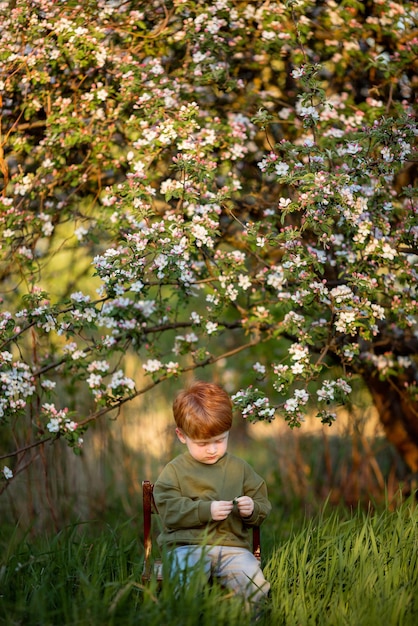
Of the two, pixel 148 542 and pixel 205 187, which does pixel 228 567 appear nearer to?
pixel 148 542

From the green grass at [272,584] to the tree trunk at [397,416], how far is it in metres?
1.36

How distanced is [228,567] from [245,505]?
0.25 m

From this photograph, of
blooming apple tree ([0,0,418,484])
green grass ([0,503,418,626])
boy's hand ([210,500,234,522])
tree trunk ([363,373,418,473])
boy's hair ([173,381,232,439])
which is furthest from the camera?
tree trunk ([363,373,418,473])

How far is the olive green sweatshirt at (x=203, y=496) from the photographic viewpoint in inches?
125

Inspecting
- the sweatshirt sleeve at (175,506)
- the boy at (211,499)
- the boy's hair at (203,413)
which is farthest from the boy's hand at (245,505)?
the boy's hair at (203,413)

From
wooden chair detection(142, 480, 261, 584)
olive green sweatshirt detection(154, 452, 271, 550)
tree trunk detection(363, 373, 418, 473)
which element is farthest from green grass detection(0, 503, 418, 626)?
tree trunk detection(363, 373, 418, 473)

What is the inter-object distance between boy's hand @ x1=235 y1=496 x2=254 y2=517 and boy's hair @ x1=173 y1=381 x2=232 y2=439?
25cm

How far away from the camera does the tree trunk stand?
5.37 meters

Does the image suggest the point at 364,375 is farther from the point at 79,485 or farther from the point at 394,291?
the point at 79,485

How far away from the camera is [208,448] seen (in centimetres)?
321

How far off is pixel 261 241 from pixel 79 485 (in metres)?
2.53

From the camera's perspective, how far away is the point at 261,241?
3764 mm

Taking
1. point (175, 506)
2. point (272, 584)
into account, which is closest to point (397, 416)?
point (272, 584)

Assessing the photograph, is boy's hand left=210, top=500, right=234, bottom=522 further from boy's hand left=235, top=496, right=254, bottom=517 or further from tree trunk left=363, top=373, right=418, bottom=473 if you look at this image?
tree trunk left=363, top=373, right=418, bottom=473
